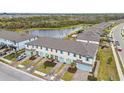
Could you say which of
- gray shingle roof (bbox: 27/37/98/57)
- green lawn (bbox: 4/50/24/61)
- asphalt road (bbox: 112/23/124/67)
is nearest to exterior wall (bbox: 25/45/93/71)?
gray shingle roof (bbox: 27/37/98/57)

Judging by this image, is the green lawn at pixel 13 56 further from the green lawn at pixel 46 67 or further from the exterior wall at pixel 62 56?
the green lawn at pixel 46 67

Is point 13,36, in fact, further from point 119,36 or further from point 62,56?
point 119,36

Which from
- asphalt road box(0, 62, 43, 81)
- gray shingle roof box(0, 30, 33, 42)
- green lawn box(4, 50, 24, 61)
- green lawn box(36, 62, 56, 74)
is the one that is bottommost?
asphalt road box(0, 62, 43, 81)

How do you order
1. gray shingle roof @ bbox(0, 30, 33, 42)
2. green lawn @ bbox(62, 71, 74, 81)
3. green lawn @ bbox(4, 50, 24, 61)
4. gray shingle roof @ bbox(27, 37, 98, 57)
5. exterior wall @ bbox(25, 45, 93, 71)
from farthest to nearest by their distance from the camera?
1. gray shingle roof @ bbox(0, 30, 33, 42)
2. gray shingle roof @ bbox(27, 37, 98, 57)
3. green lawn @ bbox(4, 50, 24, 61)
4. exterior wall @ bbox(25, 45, 93, 71)
5. green lawn @ bbox(62, 71, 74, 81)

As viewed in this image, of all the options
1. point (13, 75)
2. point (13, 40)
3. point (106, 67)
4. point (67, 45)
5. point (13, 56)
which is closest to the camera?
point (13, 75)

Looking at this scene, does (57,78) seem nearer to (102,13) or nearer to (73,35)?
(102,13)

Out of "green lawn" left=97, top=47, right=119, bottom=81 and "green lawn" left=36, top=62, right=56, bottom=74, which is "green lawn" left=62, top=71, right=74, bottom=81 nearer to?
"green lawn" left=36, top=62, right=56, bottom=74

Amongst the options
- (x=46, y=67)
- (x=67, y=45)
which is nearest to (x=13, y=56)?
(x=46, y=67)

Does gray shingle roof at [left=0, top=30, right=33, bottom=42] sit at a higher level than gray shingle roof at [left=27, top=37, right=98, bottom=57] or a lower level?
higher
